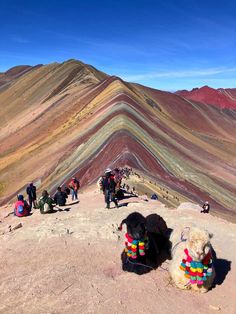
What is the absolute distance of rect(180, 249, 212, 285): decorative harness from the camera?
9242 mm

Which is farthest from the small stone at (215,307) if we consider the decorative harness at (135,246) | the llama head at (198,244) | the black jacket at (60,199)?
the black jacket at (60,199)

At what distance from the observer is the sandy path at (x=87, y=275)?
28.5ft

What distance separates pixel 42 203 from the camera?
56.6 ft

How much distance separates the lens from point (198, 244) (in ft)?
29.5

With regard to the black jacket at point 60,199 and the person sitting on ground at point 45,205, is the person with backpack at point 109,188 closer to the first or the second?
the person sitting on ground at point 45,205

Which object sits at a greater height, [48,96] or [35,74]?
[35,74]

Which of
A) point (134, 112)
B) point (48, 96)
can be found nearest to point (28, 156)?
point (134, 112)

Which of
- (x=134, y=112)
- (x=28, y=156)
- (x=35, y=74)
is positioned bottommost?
(x=28, y=156)

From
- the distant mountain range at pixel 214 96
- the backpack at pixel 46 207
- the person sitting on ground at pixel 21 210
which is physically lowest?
the person sitting on ground at pixel 21 210

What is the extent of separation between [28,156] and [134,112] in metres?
12.6

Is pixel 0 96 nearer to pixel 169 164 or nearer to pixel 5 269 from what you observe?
pixel 169 164

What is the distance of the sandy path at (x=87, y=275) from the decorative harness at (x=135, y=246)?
54 centimetres

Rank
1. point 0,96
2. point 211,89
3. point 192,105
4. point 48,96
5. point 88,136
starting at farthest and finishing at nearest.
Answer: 1. point 211,89
2. point 0,96
3. point 192,105
4. point 48,96
5. point 88,136

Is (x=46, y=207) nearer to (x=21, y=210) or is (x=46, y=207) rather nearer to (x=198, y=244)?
(x=21, y=210)
